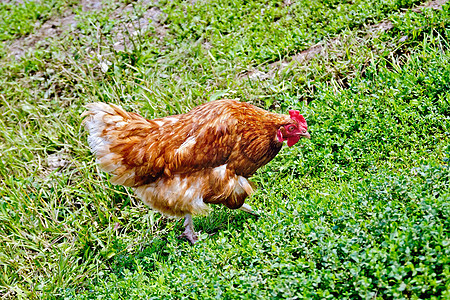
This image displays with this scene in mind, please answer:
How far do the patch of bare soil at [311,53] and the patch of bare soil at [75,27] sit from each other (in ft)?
7.15

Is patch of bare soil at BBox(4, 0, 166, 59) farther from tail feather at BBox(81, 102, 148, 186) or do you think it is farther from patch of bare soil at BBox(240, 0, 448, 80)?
tail feather at BBox(81, 102, 148, 186)

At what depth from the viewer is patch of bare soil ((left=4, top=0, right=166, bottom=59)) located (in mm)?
7621

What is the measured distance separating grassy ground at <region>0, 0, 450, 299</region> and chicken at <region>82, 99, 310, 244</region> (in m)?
0.43

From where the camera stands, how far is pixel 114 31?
25.4ft

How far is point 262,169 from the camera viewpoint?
5.27m

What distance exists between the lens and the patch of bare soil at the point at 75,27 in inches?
300

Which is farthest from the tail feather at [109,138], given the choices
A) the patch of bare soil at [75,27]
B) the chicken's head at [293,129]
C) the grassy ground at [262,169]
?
the patch of bare soil at [75,27]

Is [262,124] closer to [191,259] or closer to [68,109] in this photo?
[191,259]

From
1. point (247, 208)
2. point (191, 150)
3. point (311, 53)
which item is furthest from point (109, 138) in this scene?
point (311, 53)

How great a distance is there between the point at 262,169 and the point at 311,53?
2.00 meters

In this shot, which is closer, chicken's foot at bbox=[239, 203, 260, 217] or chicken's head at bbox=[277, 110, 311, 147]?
chicken's head at bbox=[277, 110, 311, 147]

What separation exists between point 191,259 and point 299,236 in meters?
1.11

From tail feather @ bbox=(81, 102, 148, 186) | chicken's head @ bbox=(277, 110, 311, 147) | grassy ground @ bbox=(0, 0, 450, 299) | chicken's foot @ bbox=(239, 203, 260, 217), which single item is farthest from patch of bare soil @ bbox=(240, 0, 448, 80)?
tail feather @ bbox=(81, 102, 148, 186)

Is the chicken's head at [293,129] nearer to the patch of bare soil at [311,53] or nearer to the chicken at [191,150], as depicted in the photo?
the chicken at [191,150]
